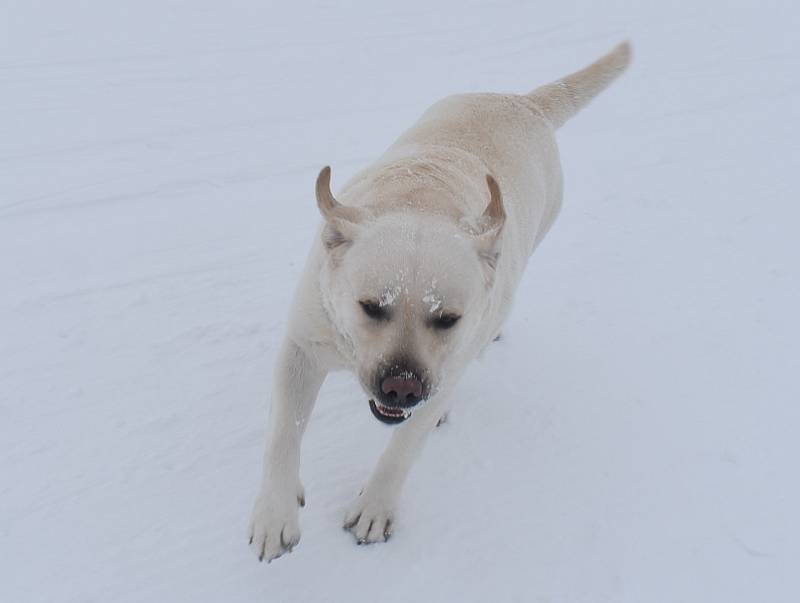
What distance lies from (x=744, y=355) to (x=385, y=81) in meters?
4.50

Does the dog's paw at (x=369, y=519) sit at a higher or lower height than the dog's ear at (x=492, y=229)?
lower

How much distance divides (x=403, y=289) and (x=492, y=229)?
1.56 ft

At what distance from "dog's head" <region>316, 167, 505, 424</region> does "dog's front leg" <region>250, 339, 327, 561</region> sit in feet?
1.31

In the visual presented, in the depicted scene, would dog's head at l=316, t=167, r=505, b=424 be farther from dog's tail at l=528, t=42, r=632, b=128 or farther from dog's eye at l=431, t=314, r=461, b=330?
dog's tail at l=528, t=42, r=632, b=128

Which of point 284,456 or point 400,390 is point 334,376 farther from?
point 400,390

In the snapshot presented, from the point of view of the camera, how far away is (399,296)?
8.27 feet

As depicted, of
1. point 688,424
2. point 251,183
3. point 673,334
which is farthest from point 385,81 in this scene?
point 688,424

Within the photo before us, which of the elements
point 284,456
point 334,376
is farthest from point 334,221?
point 334,376

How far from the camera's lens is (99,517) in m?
3.04

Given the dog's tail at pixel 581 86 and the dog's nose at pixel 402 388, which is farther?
the dog's tail at pixel 581 86

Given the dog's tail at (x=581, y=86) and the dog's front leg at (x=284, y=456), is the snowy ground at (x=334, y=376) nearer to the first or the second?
the dog's front leg at (x=284, y=456)

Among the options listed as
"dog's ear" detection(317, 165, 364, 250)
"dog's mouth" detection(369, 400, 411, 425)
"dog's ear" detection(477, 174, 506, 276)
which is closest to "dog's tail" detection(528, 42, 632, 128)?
"dog's ear" detection(477, 174, 506, 276)

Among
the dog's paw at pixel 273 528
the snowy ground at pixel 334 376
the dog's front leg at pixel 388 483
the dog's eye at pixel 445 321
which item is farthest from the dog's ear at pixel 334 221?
the snowy ground at pixel 334 376

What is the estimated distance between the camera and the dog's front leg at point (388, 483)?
308cm
